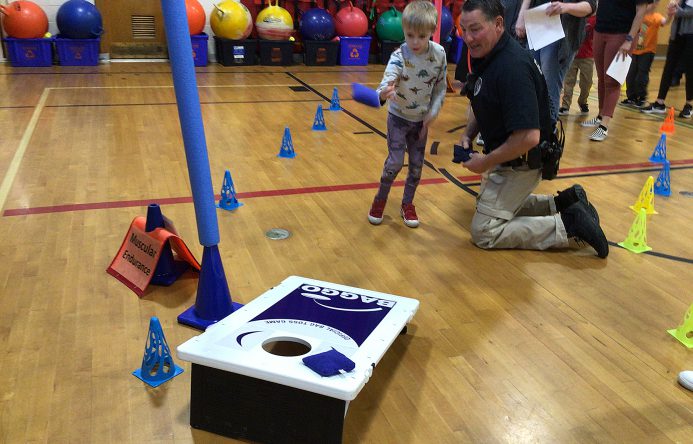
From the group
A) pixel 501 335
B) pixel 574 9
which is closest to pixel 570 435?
pixel 501 335

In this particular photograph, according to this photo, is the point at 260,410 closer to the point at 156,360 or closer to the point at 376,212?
the point at 156,360

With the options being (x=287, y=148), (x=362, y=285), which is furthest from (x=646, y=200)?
(x=287, y=148)

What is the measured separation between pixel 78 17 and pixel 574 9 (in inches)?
237

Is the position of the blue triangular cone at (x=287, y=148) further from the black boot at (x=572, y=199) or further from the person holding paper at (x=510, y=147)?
the black boot at (x=572, y=199)

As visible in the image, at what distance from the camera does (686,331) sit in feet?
7.66

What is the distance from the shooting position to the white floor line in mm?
3540

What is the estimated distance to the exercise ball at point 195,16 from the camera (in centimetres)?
792

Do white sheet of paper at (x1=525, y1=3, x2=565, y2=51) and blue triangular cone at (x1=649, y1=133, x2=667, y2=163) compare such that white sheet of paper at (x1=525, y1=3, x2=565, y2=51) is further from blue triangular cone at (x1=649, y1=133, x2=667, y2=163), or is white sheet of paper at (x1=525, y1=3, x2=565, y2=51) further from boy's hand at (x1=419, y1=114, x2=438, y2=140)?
boy's hand at (x1=419, y1=114, x2=438, y2=140)

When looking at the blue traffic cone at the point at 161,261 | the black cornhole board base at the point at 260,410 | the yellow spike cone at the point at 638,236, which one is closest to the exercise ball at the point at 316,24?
the yellow spike cone at the point at 638,236

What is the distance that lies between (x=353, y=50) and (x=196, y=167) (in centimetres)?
733

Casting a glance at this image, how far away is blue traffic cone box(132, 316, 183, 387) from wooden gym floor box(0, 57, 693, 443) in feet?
0.15

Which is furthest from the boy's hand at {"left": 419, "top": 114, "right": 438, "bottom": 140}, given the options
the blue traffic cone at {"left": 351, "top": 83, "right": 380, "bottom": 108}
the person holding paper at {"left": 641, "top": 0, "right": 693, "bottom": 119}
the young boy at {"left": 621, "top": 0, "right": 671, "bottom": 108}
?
the young boy at {"left": 621, "top": 0, "right": 671, "bottom": 108}

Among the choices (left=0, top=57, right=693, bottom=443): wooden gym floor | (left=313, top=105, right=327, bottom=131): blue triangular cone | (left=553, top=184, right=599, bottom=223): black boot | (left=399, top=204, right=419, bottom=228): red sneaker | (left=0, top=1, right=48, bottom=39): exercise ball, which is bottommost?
(left=0, top=57, right=693, bottom=443): wooden gym floor

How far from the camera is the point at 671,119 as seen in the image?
5.75 m
